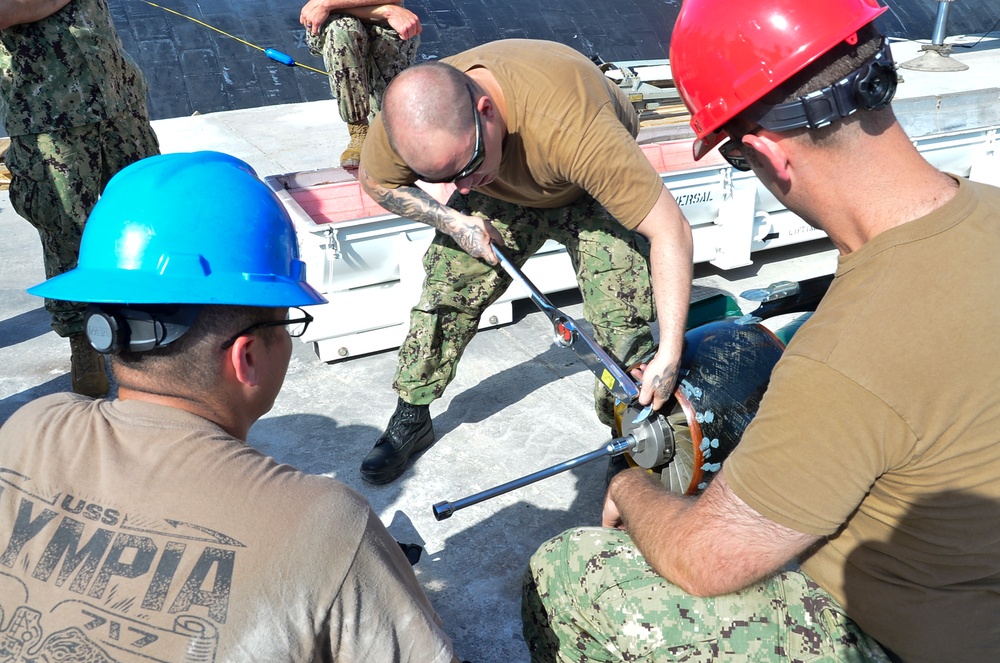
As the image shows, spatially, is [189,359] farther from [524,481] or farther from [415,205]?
[415,205]

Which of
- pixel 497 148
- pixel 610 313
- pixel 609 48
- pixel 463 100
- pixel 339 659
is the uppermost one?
pixel 463 100

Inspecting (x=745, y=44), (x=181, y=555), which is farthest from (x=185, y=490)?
(x=745, y=44)

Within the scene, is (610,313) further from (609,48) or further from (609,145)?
(609,48)

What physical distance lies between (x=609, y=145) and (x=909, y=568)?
155cm

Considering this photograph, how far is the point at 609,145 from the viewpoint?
2648 millimetres

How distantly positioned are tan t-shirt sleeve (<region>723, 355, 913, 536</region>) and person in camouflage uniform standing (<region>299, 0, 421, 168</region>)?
4220 millimetres

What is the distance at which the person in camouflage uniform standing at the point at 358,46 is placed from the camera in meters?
5.32

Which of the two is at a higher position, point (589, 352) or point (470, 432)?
point (589, 352)

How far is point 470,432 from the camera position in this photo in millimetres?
3666

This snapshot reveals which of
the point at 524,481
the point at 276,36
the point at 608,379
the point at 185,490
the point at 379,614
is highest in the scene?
the point at 185,490

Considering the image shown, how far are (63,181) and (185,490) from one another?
2919mm

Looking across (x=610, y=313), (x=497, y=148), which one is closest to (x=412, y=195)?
(x=497, y=148)

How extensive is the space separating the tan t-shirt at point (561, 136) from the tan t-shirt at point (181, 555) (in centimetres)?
159

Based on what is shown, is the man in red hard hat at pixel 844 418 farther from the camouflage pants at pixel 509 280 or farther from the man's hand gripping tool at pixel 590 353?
the camouflage pants at pixel 509 280
